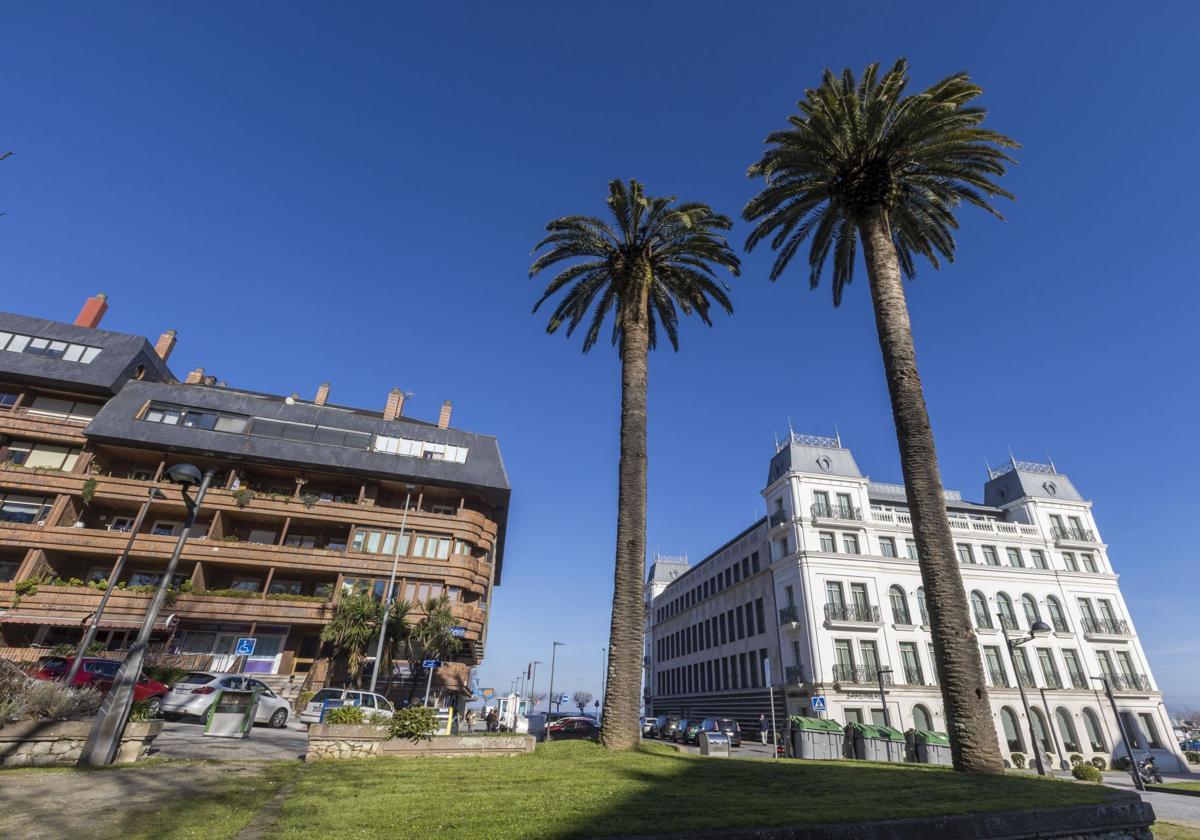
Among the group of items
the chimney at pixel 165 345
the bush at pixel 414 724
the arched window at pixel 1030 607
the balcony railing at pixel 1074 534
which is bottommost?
the bush at pixel 414 724

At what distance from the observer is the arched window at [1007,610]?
43406mm

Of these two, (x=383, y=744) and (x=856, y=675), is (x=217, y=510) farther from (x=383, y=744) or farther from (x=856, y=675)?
(x=856, y=675)

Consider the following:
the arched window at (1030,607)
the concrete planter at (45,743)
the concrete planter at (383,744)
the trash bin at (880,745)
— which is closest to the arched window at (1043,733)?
the arched window at (1030,607)

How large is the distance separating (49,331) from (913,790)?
5407cm

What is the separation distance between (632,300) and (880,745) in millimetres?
21052

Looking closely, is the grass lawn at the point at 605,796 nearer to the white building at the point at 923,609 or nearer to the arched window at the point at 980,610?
the white building at the point at 923,609

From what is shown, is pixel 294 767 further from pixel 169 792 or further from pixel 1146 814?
pixel 1146 814

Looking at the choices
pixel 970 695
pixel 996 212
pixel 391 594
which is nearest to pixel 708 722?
pixel 391 594

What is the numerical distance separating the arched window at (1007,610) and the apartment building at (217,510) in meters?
40.4

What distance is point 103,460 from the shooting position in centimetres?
3597

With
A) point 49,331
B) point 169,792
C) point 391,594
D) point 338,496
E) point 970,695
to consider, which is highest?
point 49,331

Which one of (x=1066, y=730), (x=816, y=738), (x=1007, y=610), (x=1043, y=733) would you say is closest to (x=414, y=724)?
(x=816, y=738)

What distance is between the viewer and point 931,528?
14.5 metres

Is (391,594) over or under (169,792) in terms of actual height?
over
